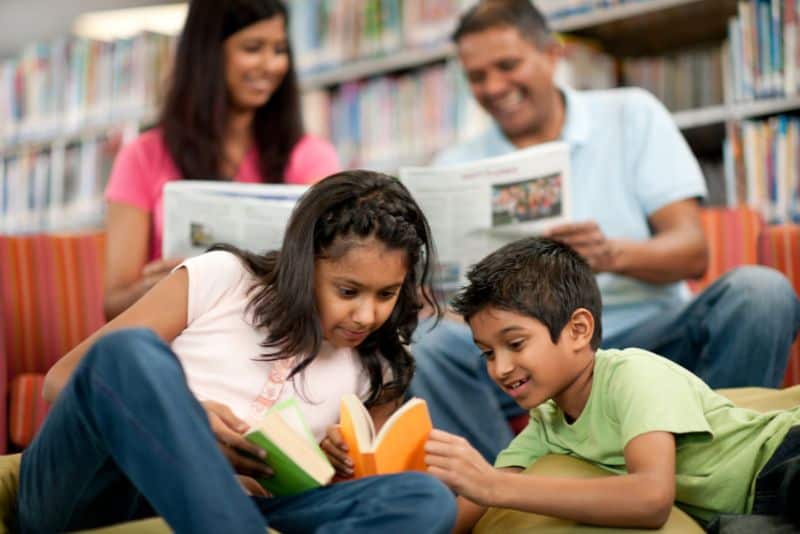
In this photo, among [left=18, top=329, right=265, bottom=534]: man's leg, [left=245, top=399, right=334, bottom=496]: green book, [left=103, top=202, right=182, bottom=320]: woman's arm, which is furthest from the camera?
[left=103, top=202, right=182, bottom=320]: woman's arm

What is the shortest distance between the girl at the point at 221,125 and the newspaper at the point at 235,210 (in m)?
0.28

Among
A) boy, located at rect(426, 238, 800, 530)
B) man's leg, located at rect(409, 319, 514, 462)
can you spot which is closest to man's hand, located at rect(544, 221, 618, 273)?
man's leg, located at rect(409, 319, 514, 462)

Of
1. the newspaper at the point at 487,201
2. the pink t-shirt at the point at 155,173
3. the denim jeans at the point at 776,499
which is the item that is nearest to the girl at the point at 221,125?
the pink t-shirt at the point at 155,173

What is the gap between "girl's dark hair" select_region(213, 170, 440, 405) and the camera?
1.41 meters

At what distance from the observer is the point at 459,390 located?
192cm

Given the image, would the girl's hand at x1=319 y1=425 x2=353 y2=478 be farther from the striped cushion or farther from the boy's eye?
the striped cushion

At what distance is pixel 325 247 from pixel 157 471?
45 cm

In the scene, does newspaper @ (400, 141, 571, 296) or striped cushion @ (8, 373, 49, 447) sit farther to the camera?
striped cushion @ (8, 373, 49, 447)

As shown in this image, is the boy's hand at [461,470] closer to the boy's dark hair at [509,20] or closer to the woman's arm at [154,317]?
the woman's arm at [154,317]

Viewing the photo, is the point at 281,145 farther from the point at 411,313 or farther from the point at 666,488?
the point at 666,488

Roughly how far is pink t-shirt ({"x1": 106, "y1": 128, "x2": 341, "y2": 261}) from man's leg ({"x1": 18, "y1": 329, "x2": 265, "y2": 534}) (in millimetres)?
880

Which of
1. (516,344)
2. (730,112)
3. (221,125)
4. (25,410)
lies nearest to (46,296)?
(25,410)

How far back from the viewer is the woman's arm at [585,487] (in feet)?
3.88

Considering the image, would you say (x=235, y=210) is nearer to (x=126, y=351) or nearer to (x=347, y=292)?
(x=347, y=292)
